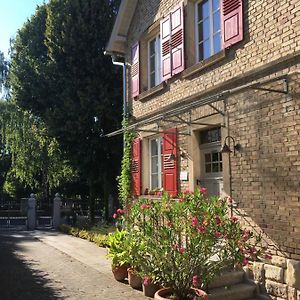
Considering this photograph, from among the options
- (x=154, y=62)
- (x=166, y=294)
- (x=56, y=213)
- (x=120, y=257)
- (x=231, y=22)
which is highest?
(x=154, y=62)

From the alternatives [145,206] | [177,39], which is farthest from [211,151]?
[177,39]

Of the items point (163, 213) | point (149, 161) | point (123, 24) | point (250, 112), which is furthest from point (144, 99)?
point (163, 213)

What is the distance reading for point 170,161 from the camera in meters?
10.4

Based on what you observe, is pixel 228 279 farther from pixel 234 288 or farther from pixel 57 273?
pixel 57 273

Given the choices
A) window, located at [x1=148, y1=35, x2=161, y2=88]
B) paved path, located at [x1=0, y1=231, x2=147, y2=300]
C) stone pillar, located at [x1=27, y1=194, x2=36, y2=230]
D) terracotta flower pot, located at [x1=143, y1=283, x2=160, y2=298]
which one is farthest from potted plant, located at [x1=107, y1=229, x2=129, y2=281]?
stone pillar, located at [x1=27, y1=194, x2=36, y2=230]

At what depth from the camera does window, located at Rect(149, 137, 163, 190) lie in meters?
11.5

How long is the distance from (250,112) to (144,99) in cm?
486

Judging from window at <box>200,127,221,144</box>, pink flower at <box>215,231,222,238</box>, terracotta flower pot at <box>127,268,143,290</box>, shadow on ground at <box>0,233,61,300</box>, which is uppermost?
window at <box>200,127,221,144</box>

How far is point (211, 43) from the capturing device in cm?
928

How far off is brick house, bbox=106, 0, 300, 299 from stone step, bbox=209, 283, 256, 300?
26 cm

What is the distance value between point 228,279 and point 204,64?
14.4ft

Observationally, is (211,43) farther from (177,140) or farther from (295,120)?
(295,120)

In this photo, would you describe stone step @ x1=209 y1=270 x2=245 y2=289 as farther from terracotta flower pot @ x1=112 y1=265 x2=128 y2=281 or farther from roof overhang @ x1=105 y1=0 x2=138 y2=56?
roof overhang @ x1=105 y1=0 x2=138 y2=56

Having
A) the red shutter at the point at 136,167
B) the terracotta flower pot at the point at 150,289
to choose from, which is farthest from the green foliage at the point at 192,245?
the red shutter at the point at 136,167
